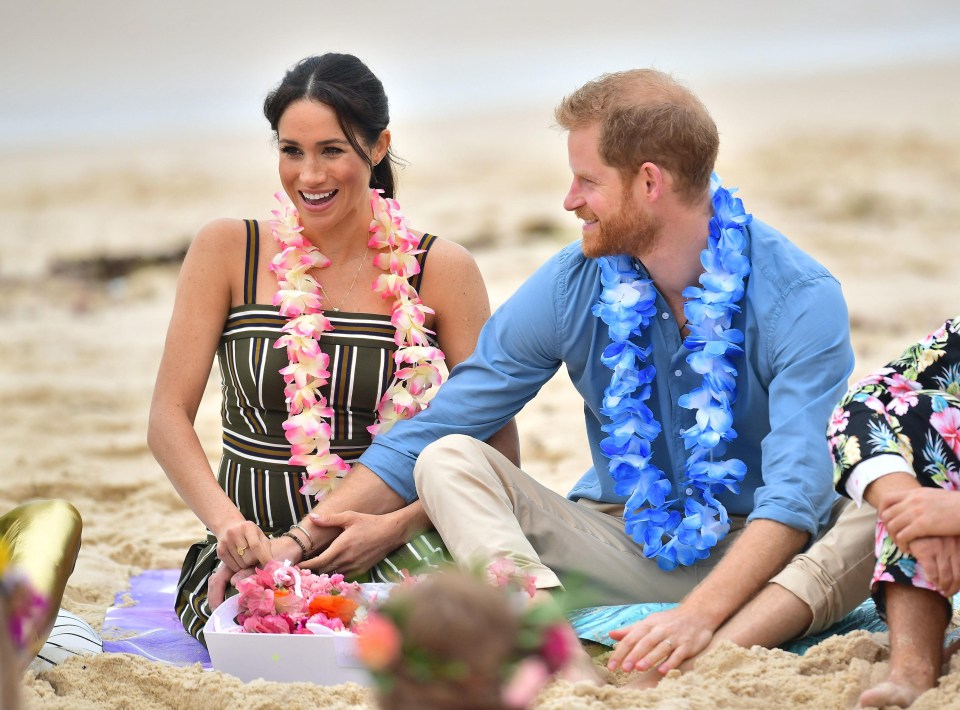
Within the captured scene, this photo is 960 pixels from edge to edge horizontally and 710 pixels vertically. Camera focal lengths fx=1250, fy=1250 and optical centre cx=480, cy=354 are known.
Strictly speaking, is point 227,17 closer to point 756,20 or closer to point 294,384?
point 756,20

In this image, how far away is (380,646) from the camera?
1613mm

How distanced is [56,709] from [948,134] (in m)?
11.9

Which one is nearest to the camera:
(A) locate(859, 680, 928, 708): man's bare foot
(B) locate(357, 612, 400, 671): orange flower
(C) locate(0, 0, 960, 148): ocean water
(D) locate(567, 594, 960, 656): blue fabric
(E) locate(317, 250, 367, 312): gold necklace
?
(B) locate(357, 612, 400, 671): orange flower

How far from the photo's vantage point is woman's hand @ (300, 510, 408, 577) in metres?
3.57

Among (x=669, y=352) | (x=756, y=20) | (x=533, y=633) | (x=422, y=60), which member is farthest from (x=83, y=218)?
(x=533, y=633)

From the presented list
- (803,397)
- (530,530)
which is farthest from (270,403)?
(803,397)

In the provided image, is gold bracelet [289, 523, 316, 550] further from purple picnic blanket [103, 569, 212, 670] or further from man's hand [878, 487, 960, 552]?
man's hand [878, 487, 960, 552]

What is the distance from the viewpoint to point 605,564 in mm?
3568

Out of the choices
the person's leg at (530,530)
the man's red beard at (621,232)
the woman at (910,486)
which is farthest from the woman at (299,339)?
the woman at (910,486)

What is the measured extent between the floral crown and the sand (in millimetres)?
1082

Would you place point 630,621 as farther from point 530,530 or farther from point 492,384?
point 492,384

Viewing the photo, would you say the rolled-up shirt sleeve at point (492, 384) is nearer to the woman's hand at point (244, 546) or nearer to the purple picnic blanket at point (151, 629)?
the woman's hand at point (244, 546)

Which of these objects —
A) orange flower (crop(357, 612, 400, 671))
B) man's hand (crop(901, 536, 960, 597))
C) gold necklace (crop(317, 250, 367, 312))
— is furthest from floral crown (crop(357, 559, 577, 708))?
gold necklace (crop(317, 250, 367, 312))

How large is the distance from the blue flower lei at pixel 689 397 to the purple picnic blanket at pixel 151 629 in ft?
4.35
